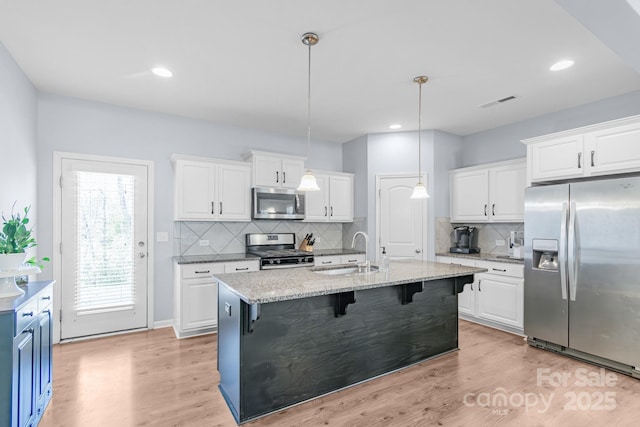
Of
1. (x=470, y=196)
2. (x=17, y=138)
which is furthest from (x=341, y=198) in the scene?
(x=17, y=138)

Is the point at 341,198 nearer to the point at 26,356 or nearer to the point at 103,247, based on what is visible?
the point at 103,247

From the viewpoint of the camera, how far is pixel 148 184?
13.3ft

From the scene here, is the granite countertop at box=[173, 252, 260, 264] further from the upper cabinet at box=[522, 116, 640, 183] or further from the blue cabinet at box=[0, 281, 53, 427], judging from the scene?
the upper cabinet at box=[522, 116, 640, 183]

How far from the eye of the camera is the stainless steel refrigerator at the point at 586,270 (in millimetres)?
2832

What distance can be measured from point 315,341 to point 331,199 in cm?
294

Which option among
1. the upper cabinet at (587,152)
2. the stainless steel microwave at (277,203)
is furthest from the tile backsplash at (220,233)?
the upper cabinet at (587,152)

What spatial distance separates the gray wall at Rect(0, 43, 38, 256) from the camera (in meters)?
2.60

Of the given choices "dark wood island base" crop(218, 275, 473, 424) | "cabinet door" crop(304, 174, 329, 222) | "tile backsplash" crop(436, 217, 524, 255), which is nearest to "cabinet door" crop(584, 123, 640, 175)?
"tile backsplash" crop(436, 217, 524, 255)

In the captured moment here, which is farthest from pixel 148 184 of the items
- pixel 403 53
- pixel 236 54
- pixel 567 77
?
pixel 567 77

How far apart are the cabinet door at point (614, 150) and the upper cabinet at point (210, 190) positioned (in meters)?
3.75

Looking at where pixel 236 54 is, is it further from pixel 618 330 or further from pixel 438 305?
pixel 618 330

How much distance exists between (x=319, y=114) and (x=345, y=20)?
1978mm

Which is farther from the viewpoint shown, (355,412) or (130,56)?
(130,56)

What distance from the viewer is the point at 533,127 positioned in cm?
430
